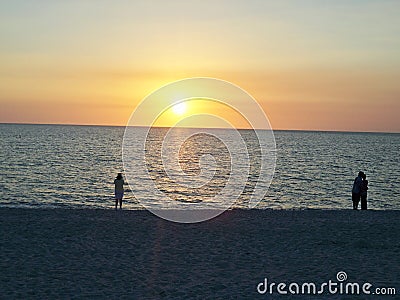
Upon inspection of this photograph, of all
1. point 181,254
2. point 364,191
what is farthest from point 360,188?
point 181,254

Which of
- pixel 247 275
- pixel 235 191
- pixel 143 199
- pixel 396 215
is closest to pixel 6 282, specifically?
pixel 247 275

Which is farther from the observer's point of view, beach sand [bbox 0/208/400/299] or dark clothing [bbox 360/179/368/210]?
dark clothing [bbox 360/179/368/210]

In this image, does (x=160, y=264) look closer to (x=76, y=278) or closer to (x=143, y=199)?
Answer: (x=76, y=278)

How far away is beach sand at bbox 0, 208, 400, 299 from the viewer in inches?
442

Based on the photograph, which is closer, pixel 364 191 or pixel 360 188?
pixel 360 188

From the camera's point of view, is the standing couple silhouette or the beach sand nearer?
the beach sand

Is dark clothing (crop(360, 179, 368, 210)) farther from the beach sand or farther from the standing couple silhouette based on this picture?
the beach sand

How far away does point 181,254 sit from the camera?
14289mm

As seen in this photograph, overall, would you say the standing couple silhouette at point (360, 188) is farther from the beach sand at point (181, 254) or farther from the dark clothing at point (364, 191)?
the beach sand at point (181, 254)

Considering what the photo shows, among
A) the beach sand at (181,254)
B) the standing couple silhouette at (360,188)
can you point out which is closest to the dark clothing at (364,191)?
the standing couple silhouette at (360,188)

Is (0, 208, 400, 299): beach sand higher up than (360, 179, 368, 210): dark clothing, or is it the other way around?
(360, 179, 368, 210): dark clothing

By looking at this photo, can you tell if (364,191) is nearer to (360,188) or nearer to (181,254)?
(360,188)

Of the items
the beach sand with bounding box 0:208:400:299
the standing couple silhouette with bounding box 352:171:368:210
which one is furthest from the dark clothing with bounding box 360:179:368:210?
the beach sand with bounding box 0:208:400:299

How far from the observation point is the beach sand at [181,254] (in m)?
11.2
